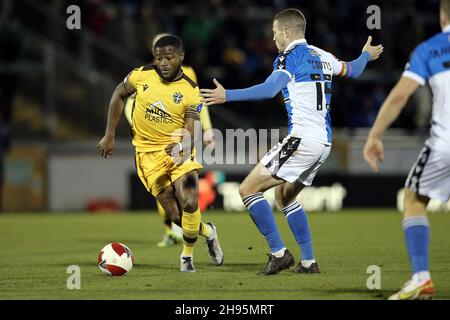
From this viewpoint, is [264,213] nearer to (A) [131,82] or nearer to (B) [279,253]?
(B) [279,253]

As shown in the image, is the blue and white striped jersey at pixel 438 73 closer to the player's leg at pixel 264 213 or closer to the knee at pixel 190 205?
the player's leg at pixel 264 213

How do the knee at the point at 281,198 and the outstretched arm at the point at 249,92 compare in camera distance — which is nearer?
the outstretched arm at the point at 249,92

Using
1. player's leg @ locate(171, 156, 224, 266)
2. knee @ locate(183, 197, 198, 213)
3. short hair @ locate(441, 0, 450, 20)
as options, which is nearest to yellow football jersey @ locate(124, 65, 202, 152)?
player's leg @ locate(171, 156, 224, 266)

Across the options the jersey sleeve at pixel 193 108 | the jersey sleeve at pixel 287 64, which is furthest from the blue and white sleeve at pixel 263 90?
the jersey sleeve at pixel 193 108

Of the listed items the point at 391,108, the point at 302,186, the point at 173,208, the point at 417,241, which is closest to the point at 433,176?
the point at 417,241

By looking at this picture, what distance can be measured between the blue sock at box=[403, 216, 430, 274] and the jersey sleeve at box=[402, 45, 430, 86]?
1013 mm

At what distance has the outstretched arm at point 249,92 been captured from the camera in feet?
25.4

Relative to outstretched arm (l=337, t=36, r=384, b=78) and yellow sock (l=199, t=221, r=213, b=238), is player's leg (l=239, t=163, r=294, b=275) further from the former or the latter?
outstretched arm (l=337, t=36, r=384, b=78)

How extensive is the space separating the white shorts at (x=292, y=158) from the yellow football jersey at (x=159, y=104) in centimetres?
138

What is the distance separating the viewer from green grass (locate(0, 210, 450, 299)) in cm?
764

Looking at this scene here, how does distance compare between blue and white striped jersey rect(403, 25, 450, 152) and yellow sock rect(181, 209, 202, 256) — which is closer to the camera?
blue and white striped jersey rect(403, 25, 450, 152)

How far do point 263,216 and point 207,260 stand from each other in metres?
1.71

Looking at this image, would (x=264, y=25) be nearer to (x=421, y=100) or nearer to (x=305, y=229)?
(x=421, y=100)
